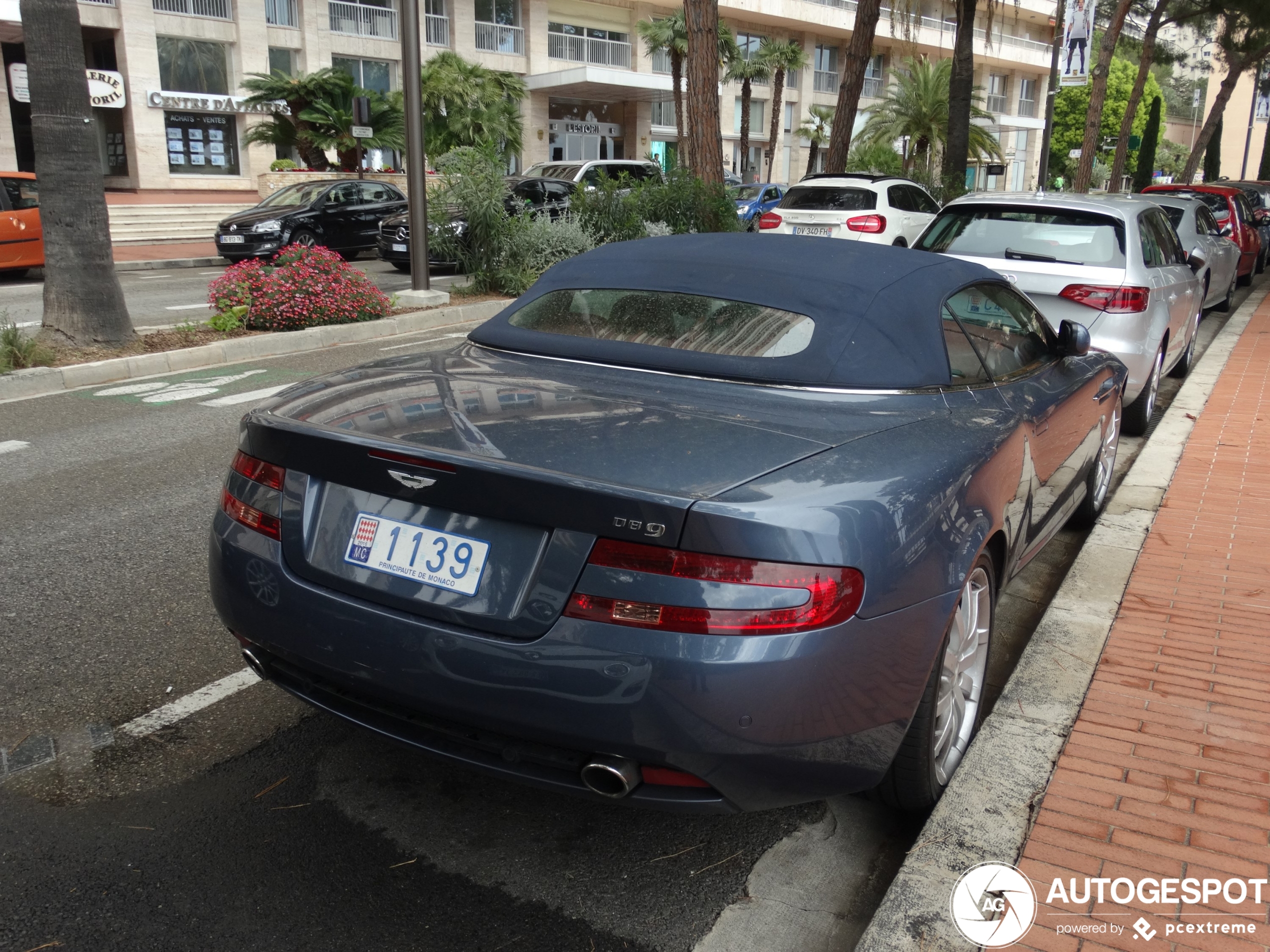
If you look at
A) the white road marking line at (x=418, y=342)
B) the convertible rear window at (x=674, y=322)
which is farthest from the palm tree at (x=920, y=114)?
the convertible rear window at (x=674, y=322)

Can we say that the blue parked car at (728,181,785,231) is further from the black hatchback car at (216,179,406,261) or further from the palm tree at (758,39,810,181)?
the palm tree at (758,39,810,181)

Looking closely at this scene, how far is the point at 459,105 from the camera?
34031mm

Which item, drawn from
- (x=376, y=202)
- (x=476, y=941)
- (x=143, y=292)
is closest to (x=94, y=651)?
(x=476, y=941)

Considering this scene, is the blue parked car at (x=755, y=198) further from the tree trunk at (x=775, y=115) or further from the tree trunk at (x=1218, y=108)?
the tree trunk at (x=775, y=115)

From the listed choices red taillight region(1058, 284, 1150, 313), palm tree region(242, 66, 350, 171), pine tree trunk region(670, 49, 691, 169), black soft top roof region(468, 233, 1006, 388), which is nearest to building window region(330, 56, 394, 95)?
palm tree region(242, 66, 350, 171)

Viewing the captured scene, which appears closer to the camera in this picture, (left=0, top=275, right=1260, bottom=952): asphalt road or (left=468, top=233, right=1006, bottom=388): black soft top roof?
(left=0, top=275, right=1260, bottom=952): asphalt road

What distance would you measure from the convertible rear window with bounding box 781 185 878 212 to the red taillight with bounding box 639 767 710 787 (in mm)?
15605

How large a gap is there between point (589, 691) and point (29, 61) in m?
10.4

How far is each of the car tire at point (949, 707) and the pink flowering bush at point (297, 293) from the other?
9725mm

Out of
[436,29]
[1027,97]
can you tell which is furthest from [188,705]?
[1027,97]

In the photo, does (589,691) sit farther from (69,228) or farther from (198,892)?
(69,228)

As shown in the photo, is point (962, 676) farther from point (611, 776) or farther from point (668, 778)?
point (611, 776)

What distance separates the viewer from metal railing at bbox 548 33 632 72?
140 ft

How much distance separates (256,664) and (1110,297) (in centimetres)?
622
